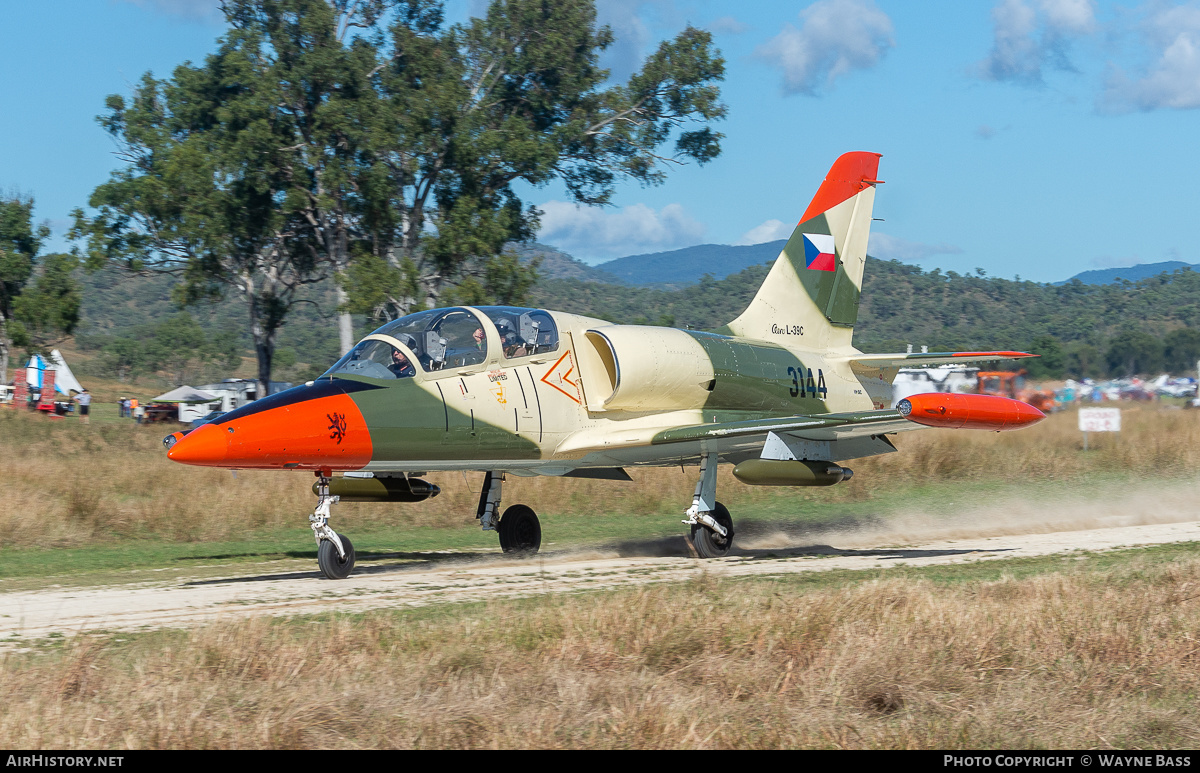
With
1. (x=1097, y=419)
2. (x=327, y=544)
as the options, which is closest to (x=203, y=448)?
(x=327, y=544)

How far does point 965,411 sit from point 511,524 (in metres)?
6.00

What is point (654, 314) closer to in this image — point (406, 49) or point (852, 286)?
point (406, 49)

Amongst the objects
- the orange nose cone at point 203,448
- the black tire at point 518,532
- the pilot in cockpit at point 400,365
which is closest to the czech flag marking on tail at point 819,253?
the black tire at point 518,532

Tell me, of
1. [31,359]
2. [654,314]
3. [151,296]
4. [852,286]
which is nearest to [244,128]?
[31,359]

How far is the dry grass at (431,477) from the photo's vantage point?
56.2 ft

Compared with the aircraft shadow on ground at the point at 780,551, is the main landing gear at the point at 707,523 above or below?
above

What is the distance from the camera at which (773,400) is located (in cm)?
1552

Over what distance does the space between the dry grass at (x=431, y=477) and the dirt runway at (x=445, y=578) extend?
4712 mm

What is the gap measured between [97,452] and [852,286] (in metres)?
21.1

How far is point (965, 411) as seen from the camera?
39.1 ft

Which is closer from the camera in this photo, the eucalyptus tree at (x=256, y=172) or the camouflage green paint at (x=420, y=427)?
the camouflage green paint at (x=420, y=427)

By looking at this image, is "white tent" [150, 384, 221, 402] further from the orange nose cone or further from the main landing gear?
the orange nose cone

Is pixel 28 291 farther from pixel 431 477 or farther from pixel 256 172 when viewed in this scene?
pixel 431 477

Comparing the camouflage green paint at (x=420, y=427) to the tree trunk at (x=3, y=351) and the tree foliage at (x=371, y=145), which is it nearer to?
the tree foliage at (x=371, y=145)
